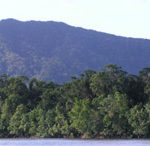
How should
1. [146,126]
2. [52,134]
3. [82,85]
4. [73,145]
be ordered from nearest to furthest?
1. [73,145]
2. [146,126]
3. [52,134]
4. [82,85]

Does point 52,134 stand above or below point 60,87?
below

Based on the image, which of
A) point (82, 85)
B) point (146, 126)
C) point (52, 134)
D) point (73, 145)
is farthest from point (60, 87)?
point (73, 145)

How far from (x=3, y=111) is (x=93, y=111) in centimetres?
2129

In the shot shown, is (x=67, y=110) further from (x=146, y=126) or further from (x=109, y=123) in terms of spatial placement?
(x=146, y=126)

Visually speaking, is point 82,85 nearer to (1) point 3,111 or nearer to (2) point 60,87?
(2) point 60,87

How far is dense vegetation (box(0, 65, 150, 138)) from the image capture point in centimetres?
8325

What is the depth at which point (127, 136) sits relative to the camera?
81938 mm

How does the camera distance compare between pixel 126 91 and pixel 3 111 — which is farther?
pixel 3 111

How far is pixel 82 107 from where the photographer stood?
8794 centimetres

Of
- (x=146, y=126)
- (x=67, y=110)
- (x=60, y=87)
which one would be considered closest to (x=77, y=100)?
(x=67, y=110)

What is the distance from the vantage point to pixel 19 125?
96875 millimetres

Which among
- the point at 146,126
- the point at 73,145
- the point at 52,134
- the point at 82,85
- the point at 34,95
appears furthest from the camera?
the point at 34,95

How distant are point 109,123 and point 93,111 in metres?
3.93

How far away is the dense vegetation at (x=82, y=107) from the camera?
8325 centimetres
